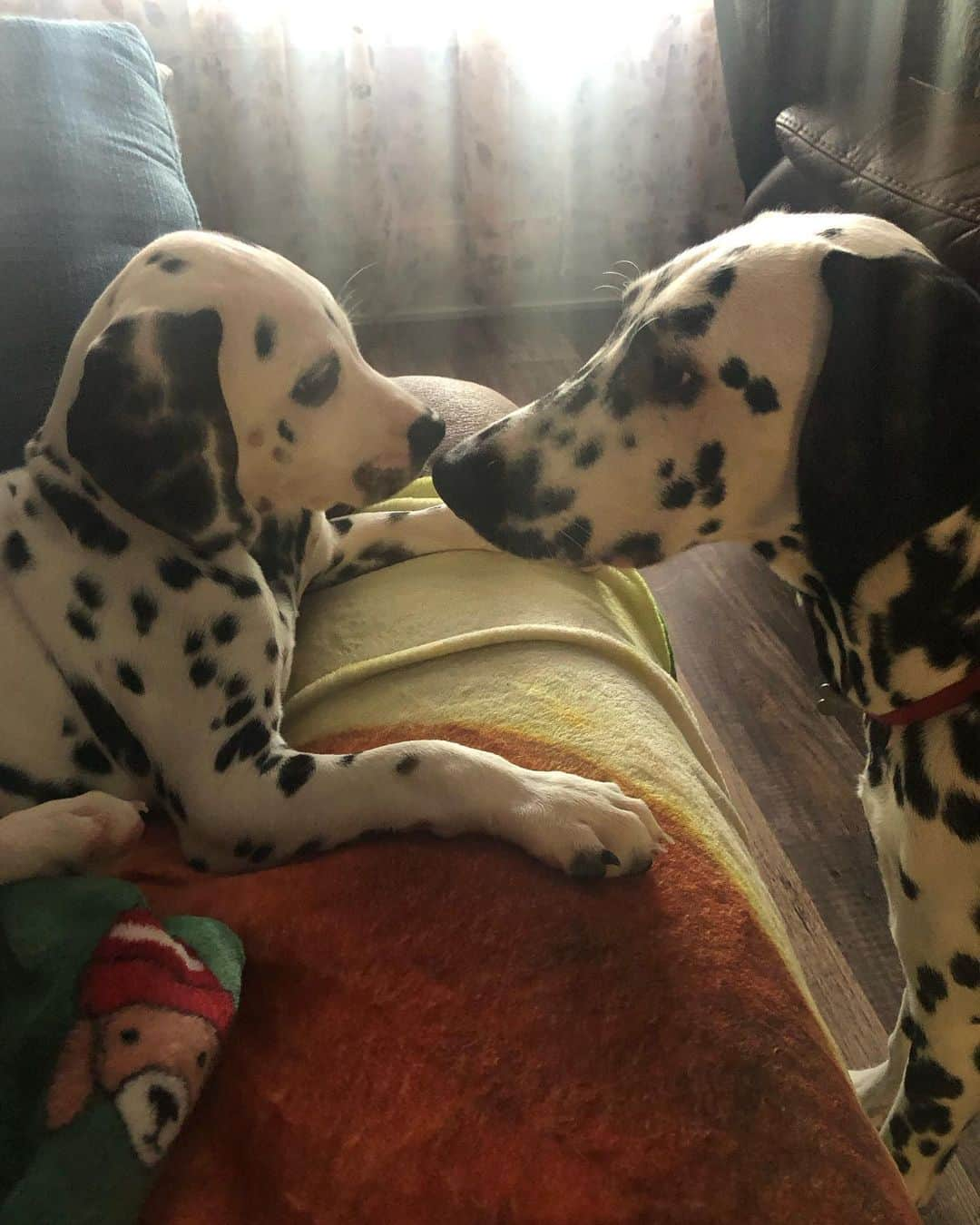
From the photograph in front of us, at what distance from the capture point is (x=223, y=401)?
52.7 inches

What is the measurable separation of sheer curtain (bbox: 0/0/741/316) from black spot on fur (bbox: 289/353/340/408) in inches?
136

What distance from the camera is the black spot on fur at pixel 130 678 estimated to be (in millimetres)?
1323

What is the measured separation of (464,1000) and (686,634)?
6.73 feet

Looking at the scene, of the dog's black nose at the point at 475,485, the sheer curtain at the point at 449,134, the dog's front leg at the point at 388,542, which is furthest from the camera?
the sheer curtain at the point at 449,134

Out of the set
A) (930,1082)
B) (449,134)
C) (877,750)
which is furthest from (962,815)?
(449,134)

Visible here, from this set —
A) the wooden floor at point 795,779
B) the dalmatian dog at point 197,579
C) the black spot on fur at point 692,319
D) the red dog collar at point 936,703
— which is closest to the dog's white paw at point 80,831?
the dalmatian dog at point 197,579

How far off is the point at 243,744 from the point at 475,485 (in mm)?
Answer: 466

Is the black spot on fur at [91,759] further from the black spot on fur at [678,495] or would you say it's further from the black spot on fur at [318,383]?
the black spot on fur at [678,495]

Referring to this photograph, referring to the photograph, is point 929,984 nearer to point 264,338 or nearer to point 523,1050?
point 523,1050

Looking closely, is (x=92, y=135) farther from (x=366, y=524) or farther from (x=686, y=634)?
(x=686, y=634)

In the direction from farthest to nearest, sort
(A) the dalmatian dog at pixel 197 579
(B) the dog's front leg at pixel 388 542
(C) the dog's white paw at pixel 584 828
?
(B) the dog's front leg at pixel 388 542 → (A) the dalmatian dog at pixel 197 579 → (C) the dog's white paw at pixel 584 828

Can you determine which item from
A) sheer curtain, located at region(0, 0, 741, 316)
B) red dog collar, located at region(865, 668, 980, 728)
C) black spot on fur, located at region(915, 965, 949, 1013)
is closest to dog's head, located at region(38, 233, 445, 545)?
red dog collar, located at region(865, 668, 980, 728)

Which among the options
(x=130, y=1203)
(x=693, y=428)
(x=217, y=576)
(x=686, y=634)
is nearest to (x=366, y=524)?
(x=217, y=576)

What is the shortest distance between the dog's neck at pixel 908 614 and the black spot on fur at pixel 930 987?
344 mm
